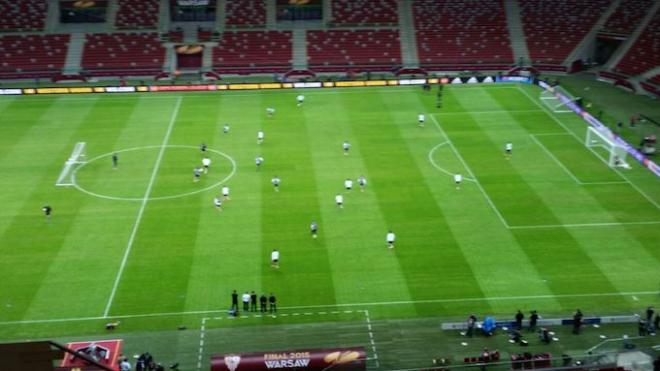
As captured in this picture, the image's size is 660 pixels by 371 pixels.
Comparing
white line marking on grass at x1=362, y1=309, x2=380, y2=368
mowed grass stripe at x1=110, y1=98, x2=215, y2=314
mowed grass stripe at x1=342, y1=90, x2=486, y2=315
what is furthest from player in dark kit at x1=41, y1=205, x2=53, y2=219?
white line marking on grass at x1=362, y1=309, x2=380, y2=368

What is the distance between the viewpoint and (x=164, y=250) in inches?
1683

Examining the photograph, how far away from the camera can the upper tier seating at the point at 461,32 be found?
86875 millimetres

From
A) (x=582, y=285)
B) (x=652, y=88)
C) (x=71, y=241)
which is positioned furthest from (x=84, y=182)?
(x=652, y=88)

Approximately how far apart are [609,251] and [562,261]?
10.7ft

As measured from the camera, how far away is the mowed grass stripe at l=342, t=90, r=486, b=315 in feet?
128

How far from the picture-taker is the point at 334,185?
52.0 metres

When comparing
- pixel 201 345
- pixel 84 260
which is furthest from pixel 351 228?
pixel 84 260

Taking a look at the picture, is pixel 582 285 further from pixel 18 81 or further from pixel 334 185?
pixel 18 81

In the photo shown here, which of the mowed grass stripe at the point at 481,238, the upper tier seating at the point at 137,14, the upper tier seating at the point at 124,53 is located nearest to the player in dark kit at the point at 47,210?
the mowed grass stripe at the point at 481,238

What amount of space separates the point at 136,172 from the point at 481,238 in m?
26.5

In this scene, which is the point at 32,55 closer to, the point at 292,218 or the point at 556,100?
the point at 292,218

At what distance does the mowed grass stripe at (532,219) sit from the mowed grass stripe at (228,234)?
16.2 metres

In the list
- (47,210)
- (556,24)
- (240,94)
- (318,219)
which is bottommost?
(318,219)

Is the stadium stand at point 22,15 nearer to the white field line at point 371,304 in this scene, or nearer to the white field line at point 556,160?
the white field line at point 556,160
